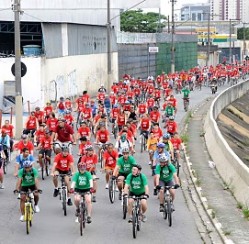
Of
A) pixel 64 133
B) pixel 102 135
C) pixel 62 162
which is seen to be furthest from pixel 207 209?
pixel 64 133

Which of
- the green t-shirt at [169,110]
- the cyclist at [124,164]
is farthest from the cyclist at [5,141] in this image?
the green t-shirt at [169,110]

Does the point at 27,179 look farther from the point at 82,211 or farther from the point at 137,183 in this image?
the point at 137,183

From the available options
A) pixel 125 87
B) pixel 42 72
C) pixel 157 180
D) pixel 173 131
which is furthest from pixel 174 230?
pixel 125 87

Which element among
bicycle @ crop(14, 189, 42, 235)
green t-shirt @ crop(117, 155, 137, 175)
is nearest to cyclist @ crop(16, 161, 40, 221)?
bicycle @ crop(14, 189, 42, 235)

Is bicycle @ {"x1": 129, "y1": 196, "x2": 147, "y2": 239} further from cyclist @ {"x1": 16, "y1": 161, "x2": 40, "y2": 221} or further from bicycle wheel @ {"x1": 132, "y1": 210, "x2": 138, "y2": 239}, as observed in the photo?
cyclist @ {"x1": 16, "y1": 161, "x2": 40, "y2": 221}

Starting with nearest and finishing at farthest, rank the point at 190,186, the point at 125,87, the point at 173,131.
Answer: the point at 190,186
the point at 173,131
the point at 125,87

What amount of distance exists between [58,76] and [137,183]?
29.3 metres

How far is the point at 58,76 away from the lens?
145 feet

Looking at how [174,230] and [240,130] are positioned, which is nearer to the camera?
[174,230]

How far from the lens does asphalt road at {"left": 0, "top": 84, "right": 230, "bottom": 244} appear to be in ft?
49.4

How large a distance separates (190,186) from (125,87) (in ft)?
75.5

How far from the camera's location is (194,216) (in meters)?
17.5

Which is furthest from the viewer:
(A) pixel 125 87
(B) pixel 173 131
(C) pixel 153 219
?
(A) pixel 125 87

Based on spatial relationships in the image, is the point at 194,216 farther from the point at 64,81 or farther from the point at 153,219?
the point at 64,81
